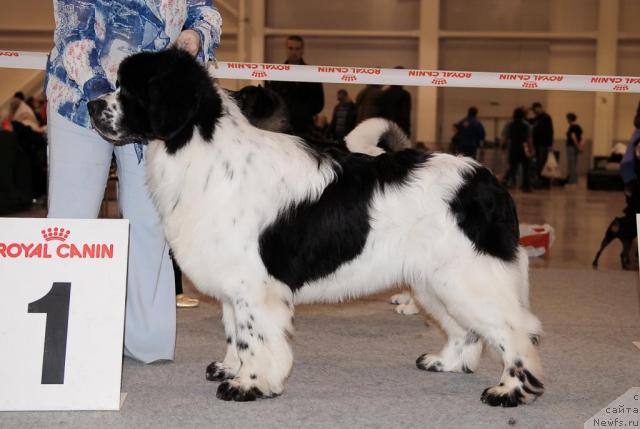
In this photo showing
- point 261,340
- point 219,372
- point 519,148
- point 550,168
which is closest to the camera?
point 261,340

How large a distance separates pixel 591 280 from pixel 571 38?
680 inches

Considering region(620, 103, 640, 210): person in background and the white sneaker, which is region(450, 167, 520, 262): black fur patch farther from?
region(620, 103, 640, 210): person in background

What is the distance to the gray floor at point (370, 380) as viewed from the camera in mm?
3207

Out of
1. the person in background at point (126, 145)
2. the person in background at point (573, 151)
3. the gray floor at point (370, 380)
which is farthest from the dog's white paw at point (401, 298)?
the person in background at point (573, 151)

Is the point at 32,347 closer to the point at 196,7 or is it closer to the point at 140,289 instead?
the point at 140,289

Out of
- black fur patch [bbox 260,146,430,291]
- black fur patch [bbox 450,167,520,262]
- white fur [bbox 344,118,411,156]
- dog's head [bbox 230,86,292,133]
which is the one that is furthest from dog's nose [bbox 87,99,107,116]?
dog's head [bbox 230,86,292,133]

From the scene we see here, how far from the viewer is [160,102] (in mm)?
3199

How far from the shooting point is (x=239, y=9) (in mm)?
21562

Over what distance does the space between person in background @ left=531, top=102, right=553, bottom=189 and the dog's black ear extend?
1597 cm

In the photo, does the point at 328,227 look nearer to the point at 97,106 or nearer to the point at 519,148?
the point at 97,106

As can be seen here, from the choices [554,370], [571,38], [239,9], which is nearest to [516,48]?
[571,38]

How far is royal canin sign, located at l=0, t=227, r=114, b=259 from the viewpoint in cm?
328

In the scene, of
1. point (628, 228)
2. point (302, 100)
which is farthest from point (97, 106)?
point (628, 228)

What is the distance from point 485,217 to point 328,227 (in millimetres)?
669
